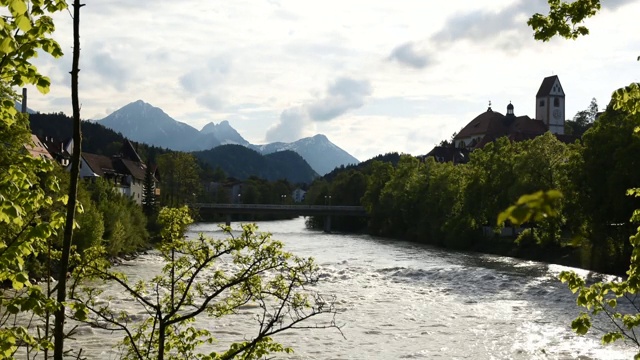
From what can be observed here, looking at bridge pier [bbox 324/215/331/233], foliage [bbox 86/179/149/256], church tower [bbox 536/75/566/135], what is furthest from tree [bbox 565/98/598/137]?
foliage [bbox 86/179/149/256]

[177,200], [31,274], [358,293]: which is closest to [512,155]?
[358,293]

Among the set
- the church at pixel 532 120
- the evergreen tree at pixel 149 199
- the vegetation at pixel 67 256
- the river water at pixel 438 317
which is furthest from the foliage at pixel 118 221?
the church at pixel 532 120

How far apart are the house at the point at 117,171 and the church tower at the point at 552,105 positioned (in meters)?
81.0

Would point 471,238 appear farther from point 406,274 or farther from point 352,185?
point 352,185

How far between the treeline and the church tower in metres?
55.5

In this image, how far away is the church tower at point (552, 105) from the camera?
5379 inches

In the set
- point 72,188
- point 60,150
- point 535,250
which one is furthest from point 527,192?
point 60,150

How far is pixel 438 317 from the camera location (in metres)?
26.5

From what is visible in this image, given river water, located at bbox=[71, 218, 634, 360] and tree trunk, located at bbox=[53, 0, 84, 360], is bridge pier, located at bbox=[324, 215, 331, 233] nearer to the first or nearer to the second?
river water, located at bbox=[71, 218, 634, 360]

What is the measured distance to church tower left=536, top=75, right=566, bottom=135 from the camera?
448 ft

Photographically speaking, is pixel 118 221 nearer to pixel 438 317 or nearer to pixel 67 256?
pixel 438 317

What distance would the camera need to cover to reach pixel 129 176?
8631 centimetres

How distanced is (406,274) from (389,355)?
20.9 meters

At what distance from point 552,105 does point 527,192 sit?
96053 millimetres
